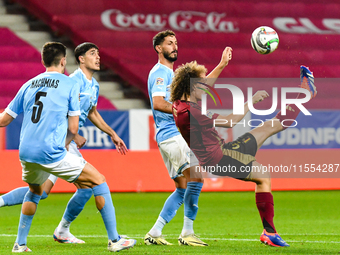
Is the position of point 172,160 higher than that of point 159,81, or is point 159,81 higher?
point 159,81

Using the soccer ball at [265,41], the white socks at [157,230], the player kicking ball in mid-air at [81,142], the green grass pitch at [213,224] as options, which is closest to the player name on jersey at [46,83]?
the player kicking ball in mid-air at [81,142]

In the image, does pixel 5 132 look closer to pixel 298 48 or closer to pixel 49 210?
pixel 49 210

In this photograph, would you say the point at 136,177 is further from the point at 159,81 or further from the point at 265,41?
the point at 159,81

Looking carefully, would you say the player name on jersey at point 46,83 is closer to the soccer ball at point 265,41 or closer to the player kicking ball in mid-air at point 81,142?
the player kicking ball in mid-air at point 81,142

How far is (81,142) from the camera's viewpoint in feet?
17.5

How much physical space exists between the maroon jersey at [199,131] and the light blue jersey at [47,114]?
984 mm

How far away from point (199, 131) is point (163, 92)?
67 centimetres

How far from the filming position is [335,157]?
37.7 ft

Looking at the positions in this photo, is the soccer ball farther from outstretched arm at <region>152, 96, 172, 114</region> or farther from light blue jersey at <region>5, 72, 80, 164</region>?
light blue jersey at <region>5, 72, 80, 164</region>

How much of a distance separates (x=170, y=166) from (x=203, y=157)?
26.4 inches

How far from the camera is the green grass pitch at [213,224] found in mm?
4848

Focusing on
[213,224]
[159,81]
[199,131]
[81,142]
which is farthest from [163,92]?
[213,224]

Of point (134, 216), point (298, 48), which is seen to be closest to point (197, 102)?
point (134, 216)

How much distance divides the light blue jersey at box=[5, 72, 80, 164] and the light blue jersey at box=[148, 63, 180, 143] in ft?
3.43
